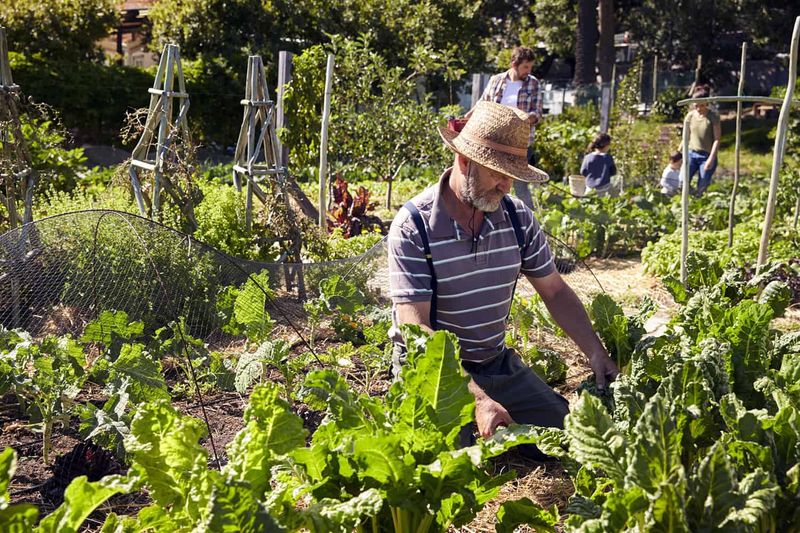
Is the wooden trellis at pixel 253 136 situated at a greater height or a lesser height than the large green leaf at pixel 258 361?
greater

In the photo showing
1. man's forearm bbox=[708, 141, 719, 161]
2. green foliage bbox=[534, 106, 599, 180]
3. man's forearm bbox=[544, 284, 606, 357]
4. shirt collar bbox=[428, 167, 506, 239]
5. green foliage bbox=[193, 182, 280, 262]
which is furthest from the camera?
green foliage bbox=[534, 106, 599, 180]

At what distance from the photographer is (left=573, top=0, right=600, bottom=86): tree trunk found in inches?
866

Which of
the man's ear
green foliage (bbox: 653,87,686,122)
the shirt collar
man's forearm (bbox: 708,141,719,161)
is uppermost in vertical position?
the man's ear

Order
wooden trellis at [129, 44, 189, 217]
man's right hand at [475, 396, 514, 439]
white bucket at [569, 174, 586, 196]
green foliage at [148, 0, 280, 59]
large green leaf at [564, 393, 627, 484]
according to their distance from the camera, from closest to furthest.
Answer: large green leaf at [564, 393, 627, 484]
man's right hand at [475, 396, 514, 439]
wooden trellis at [129, 44, 189, 217]
white bucket at [569, 174, 586, 196]
green foliage at [148, 0, 280, 59]

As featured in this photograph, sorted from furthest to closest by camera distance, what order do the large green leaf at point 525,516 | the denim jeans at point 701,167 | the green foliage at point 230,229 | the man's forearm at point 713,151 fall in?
the denim jeans at point 701,167, the man's forearm at point 713,151, the green foliage at point 230,229, the large green leaf at point 525,516

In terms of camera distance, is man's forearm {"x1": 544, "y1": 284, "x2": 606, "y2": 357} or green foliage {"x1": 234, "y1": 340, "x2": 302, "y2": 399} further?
green foliage {"x1": 234, "y1": 340, "x2": 302, "y2": 399}

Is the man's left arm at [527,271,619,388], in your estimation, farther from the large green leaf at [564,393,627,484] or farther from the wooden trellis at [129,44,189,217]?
the wooden trellis at [129,44,189,217]

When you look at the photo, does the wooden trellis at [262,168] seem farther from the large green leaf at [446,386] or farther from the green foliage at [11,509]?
the green foliage at [11,509]

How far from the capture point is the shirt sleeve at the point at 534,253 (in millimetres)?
3633

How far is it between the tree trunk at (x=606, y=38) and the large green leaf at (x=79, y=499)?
68.4 ft

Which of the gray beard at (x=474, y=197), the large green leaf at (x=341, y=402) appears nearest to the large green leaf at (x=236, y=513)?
the large green leaf at (x=341, y=402)

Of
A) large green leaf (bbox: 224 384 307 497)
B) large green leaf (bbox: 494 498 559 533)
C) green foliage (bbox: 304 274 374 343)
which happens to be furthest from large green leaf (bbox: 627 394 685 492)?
green foliage (bbox: 304 274 374 343)

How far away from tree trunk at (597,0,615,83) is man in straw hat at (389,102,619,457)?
19.0 m

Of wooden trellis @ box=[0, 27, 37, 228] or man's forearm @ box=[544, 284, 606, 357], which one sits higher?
wooden trellis @ box=[0, 27, 37, 228]
